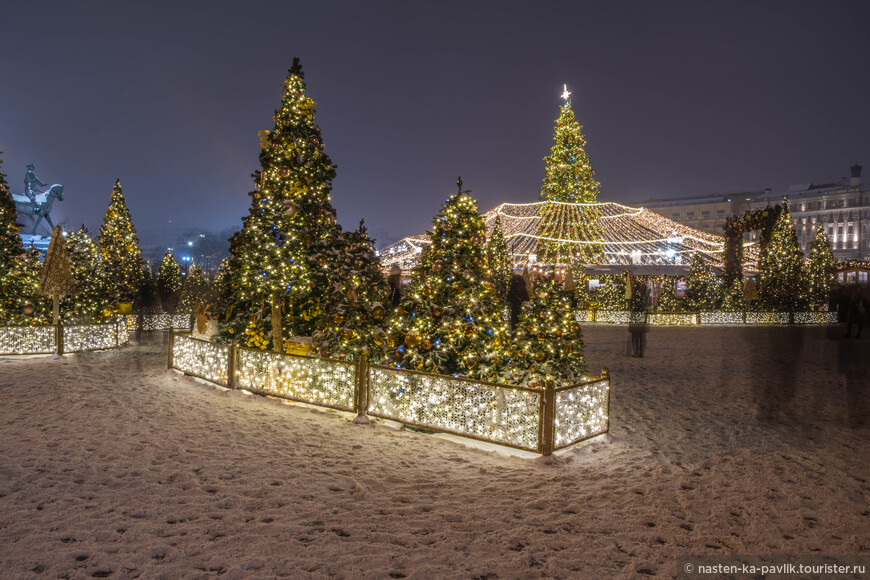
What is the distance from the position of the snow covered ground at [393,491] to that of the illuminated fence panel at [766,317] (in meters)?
17.6

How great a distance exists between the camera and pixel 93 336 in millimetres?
15062

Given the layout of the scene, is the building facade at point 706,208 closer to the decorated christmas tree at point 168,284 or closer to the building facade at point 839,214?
the building facade at point 839,214

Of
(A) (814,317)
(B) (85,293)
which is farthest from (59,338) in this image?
(A) (814,317)

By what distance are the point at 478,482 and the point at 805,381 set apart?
362 inches

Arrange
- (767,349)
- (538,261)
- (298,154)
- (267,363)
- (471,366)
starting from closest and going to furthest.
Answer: (471,366) < (267,363) < (298,154) < (767,349) < (538,261)

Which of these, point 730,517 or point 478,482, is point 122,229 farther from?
point 730,517

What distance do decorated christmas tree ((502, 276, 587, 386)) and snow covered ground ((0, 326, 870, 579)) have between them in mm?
1079

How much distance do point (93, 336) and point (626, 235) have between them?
1005 inches

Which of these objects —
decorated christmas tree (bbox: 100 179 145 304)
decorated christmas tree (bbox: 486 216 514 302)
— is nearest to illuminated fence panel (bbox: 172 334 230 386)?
decorated christmas tree (bbox: 100 179 145 304)

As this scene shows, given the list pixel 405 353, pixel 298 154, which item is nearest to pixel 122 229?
pixel 298 154

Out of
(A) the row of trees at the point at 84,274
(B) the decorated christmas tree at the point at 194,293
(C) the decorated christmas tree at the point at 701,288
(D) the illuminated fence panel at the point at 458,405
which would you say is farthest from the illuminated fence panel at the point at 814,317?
(A) the row of trees at the point at 84,274

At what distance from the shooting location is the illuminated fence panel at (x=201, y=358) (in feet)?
32.7

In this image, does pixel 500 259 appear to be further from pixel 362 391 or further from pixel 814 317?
pixel 362 391

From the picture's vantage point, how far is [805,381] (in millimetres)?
11141
